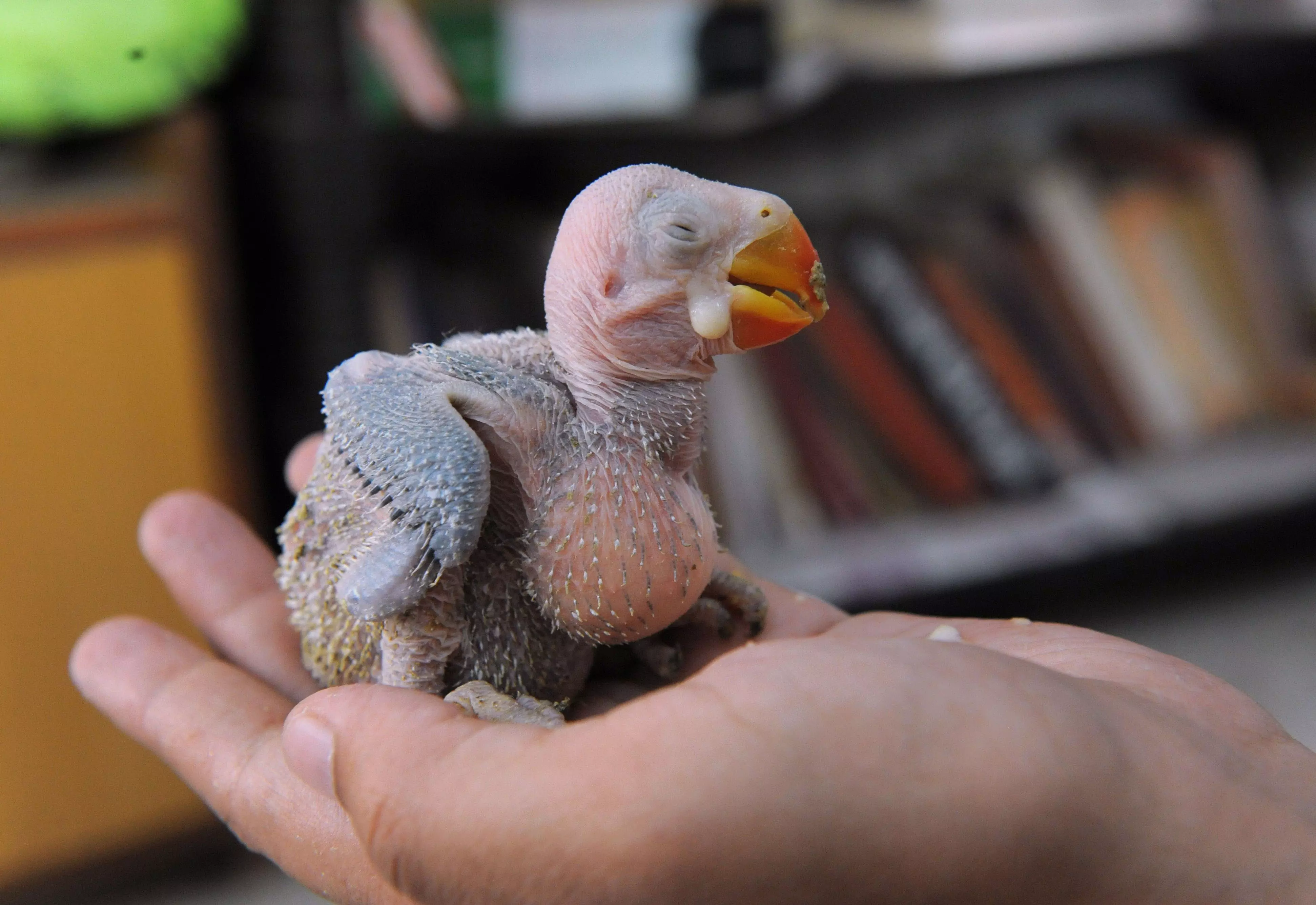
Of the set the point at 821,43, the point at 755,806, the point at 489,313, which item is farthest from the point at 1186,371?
the point at 755,806

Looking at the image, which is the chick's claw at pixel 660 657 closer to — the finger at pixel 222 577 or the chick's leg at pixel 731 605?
the chick's leg at pixel 731 605

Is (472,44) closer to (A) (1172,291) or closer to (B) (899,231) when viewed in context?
(B) (899,231)

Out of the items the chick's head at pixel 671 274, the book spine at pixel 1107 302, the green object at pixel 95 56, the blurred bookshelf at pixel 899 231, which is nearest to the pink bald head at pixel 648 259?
the chick's head at pixel 671 274

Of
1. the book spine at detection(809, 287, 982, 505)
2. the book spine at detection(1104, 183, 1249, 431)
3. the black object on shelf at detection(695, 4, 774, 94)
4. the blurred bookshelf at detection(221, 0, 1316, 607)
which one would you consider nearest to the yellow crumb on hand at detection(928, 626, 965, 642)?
the blurred bookshelf at detection(221, 0, 1316, 607)

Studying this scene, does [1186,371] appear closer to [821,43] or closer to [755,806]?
[821,43]

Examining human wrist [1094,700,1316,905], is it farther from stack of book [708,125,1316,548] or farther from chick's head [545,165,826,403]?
stack of book [708,125,1316,548]
